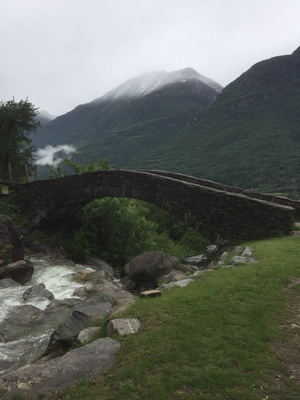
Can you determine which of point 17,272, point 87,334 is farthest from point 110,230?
point 87,334

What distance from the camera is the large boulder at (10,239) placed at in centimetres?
A: 1343

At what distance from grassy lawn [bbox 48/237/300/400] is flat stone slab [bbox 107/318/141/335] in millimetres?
148

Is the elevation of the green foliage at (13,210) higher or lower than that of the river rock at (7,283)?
higher

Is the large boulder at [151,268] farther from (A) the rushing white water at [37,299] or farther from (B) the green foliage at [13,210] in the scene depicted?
(B) the green foliage at [13,210]

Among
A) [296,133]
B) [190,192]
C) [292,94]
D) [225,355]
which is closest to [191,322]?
[225,355]

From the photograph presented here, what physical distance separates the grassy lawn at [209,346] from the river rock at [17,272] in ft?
26.7

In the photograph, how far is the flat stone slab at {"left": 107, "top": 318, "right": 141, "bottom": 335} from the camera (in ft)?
16.3

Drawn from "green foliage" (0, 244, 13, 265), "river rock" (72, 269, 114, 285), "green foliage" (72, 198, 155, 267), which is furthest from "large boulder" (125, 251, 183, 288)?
"green foliage" (72, 198, 155, 267)

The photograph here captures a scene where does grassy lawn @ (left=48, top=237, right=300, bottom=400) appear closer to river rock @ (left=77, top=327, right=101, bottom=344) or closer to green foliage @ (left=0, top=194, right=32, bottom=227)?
river rock @ (left=77, top=327, right=101, bottom=344)


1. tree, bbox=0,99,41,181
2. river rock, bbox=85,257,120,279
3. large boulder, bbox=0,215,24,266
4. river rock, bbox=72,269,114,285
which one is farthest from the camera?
tree, bbox=0,99,41,181

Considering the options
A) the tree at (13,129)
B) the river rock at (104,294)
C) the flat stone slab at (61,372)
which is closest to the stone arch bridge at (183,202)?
the river rock at (104,294)

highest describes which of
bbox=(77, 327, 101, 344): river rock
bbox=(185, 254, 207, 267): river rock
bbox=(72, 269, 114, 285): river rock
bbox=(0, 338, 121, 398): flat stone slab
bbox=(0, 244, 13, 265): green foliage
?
bbox=(0, 338, 121, 398): flat stone slab

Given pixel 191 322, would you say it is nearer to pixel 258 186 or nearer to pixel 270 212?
pixel 270 212

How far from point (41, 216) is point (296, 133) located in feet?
436
